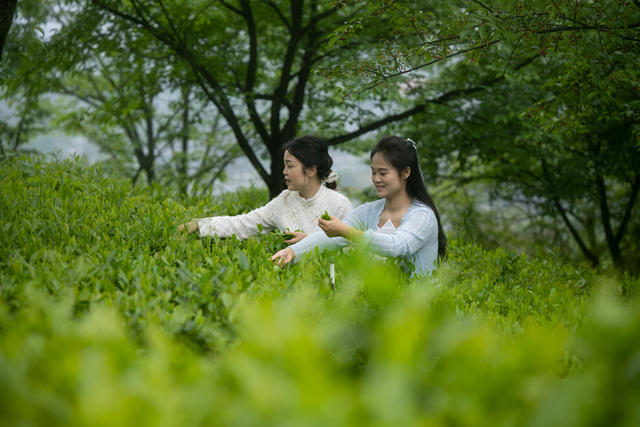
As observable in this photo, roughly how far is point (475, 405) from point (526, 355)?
0.22 meters

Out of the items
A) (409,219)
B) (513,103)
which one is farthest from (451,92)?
(409,219)

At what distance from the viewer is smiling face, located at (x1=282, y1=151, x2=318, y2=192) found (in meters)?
Result: 5.02

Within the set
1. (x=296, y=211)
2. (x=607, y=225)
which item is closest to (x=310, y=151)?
(x=296, y=211)

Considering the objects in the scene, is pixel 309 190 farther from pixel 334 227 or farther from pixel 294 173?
pixel 334 227

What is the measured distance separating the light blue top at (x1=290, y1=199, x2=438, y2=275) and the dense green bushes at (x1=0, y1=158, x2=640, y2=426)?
1.34ft

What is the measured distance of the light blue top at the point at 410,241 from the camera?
11.5 ft

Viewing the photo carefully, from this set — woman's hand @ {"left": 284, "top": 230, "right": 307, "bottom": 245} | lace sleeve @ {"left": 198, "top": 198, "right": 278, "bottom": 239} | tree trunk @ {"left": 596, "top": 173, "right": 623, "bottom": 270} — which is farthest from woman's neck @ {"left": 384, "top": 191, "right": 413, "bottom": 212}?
tree trunk @ {"left": 596, "top": 173, "right": 623, "bottom": 270}

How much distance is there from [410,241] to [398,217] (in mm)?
610

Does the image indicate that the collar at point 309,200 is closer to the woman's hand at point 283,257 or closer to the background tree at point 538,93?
the background tree at point 538,93

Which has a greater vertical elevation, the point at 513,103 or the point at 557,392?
the point at 513,103

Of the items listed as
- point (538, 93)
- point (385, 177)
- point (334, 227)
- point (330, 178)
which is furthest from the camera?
point (538, 93)

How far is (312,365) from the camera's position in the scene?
1.04m

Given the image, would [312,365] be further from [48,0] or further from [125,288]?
[48,0]

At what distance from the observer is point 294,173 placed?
16.5ft
